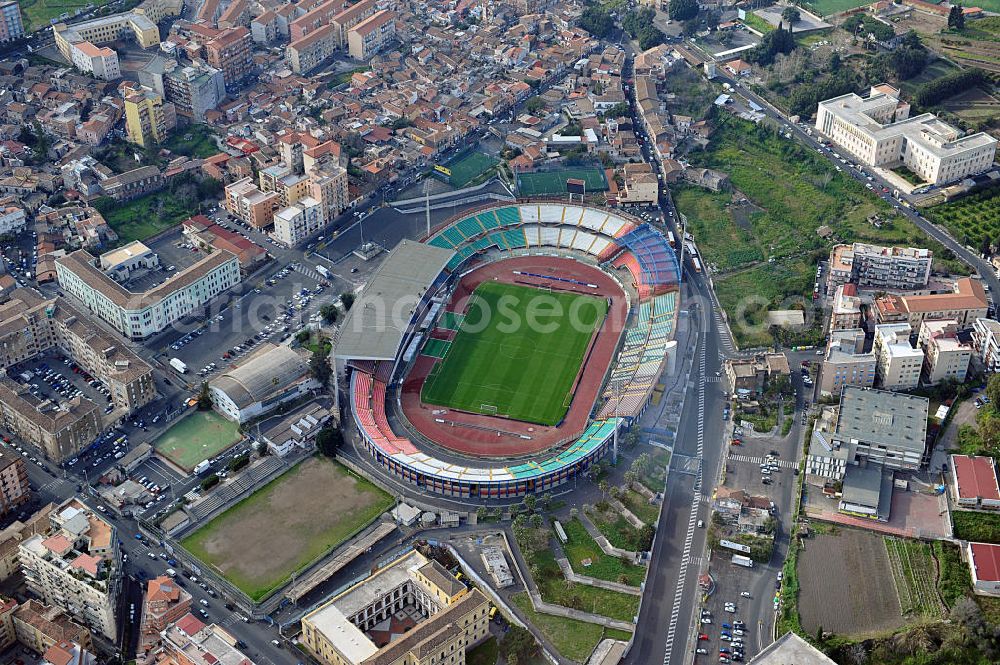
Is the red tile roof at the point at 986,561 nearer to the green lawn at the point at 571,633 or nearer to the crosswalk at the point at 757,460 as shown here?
the crosswalk at the point at 757,460

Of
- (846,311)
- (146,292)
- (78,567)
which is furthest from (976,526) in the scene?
(146,292)

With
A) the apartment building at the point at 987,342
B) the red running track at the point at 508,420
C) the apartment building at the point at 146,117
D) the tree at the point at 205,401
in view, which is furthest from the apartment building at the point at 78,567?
the apartment building at the point at 987,342

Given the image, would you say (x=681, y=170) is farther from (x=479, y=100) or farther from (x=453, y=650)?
(x=453, y=650)

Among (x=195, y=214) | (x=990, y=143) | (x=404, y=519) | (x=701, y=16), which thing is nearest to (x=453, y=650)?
(x=404, y=519)

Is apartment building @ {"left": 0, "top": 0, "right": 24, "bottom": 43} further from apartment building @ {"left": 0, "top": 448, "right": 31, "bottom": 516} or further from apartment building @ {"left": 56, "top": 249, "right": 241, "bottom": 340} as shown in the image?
apartment building @ {"left": 0, "top": 448, "right": 31, "bottom": 516}

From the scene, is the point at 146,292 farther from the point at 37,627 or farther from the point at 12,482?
the point at 37,627
